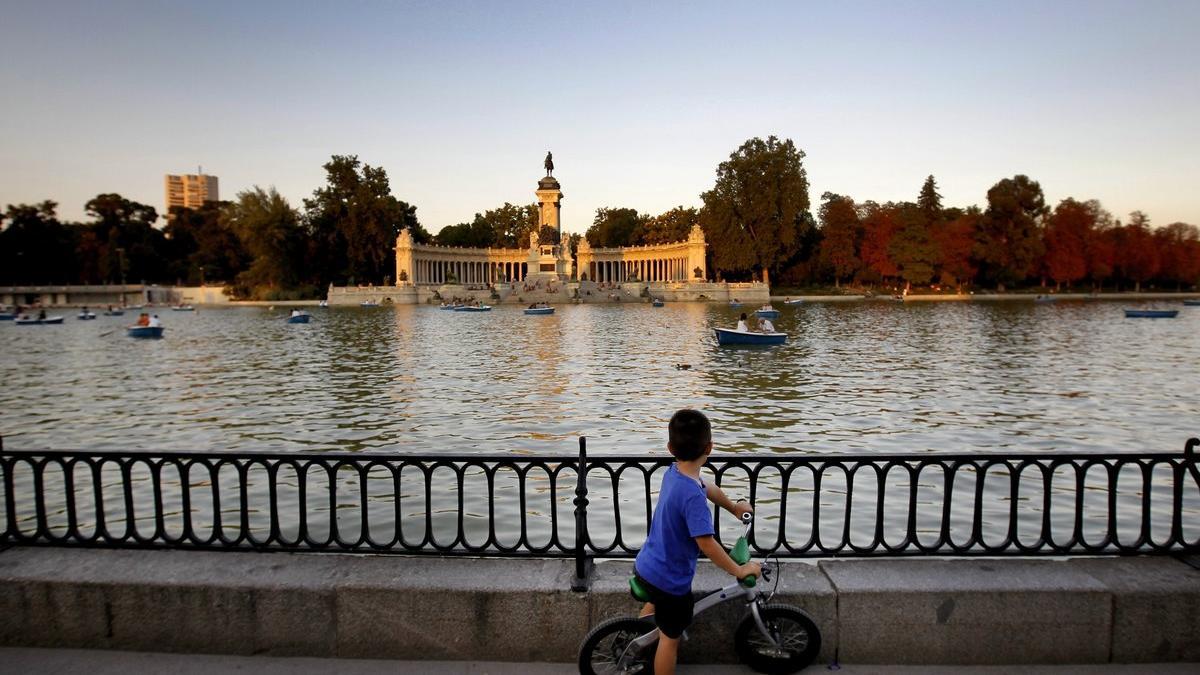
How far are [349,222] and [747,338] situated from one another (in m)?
77.6

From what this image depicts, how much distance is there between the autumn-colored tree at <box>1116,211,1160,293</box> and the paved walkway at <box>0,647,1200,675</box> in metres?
117

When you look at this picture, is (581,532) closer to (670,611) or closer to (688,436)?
(670,611)

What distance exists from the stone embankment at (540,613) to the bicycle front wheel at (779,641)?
0.14 meters

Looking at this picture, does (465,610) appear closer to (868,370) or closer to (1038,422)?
(1038,422)

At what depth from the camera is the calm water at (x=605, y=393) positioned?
47.4ft

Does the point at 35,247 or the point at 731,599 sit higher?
the point at 35,247

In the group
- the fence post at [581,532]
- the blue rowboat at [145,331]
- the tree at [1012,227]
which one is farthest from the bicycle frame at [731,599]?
the tree at [1012,227]

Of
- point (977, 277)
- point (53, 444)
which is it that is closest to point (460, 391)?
point (53, 444)

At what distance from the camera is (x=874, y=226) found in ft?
313

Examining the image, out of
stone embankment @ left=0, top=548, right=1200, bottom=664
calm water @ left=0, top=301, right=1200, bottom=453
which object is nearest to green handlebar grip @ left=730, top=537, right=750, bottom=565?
stone embankment @ left=0, top=548, right=1200, bottom=664

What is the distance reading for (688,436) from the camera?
418cm

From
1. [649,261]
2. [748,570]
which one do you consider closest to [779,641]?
[748,570]

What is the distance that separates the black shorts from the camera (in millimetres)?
4160

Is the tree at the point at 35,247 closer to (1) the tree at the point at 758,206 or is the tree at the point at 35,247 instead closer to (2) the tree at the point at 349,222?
(2) the tree at the point at 349,222
